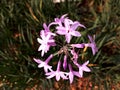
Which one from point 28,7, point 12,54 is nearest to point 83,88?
point 12,54

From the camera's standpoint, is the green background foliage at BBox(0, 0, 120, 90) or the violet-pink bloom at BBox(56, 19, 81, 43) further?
the green background foliage at BBox(0, 0, 120, 90)

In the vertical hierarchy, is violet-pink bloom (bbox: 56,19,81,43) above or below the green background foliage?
above

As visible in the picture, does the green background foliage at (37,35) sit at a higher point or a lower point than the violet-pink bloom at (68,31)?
lower

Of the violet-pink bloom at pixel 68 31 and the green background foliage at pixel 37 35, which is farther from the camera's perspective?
the green background foliage at pixel 37 35

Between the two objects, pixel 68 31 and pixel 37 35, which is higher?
pixel 68 31

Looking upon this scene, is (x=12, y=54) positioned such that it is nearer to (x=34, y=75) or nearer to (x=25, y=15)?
(x=34, y=75)

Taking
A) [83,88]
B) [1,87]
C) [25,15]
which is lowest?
[83,88]

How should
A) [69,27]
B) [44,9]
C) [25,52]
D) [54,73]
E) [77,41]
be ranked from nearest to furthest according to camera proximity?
[69,27], [54,73], [77,41], [25,52], [44,9]

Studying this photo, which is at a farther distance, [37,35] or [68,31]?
[37,35]

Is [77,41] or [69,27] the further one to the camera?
[77,41]

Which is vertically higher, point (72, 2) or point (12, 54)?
point (72, 2)

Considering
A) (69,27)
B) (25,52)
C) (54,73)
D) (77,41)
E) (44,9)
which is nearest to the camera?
(69,27)
